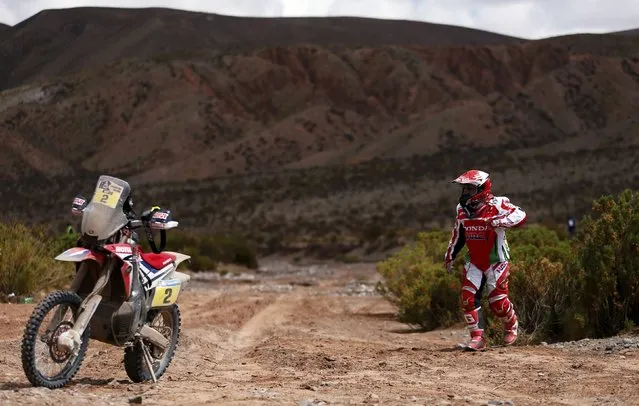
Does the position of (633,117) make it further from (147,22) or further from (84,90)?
(147,22)

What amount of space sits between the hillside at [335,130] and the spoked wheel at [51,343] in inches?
2022

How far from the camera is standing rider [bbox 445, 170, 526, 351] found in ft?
38.6

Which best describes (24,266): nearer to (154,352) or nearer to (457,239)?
(457,239)

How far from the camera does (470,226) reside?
39.1 feet

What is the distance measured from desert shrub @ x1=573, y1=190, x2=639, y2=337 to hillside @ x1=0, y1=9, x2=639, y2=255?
4684 centimetres

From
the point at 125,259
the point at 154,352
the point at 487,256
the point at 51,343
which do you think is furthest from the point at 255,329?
the point at 51,343

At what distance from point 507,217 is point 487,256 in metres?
0.46

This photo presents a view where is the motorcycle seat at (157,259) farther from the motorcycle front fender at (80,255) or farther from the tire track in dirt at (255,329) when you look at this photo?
the tire track in dirt at (255,329)

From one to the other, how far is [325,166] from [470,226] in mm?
79594

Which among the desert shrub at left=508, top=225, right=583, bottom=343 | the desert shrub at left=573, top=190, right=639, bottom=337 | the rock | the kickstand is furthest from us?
the desert shrub at left=508, top=225, right=583, bottom=343

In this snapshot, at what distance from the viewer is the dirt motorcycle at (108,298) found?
27.2ft

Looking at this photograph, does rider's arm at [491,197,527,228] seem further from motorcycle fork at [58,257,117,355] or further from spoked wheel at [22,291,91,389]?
spoked wheel at [22,291,91,389]

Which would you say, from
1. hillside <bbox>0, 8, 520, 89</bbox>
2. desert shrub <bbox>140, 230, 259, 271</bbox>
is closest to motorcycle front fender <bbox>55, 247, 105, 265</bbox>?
desert shrub <bbox>140, 230, 259, 271</bbox>

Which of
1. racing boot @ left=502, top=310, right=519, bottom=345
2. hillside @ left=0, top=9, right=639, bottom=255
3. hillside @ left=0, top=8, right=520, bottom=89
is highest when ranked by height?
hillside @ left=0, top=8, right=520, bottom=89
